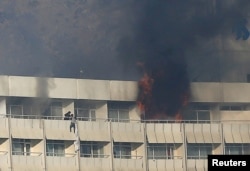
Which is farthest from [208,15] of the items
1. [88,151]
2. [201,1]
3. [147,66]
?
[88,151]

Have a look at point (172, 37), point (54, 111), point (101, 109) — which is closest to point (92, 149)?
point (101, 109)

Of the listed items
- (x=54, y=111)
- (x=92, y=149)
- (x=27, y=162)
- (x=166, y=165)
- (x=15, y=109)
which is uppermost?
(x=15, y=109)

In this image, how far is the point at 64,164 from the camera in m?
98.1

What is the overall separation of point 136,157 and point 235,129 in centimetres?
1431

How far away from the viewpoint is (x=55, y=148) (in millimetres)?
99500

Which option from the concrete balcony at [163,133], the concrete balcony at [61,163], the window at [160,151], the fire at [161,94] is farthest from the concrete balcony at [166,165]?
the concrete balcony at [61,163]

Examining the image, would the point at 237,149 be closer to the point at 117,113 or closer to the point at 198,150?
the point at 198,150

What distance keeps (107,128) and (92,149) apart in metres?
3.28

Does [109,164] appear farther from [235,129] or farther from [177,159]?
[235,129]

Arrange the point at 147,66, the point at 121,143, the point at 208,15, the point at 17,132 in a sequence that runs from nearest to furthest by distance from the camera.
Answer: the point at 17,132 → the point at 121,143 → the point at 147,66 → the point at 208,15

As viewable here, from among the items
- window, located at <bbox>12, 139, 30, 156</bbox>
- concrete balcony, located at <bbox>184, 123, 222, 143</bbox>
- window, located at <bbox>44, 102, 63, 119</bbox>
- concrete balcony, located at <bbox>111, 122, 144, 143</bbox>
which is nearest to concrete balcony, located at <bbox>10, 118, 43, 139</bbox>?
window, located at <bbox>12, 139, 30, 156</bbox>

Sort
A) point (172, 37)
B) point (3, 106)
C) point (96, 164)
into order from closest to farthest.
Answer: point (3, 106)
point (96, 164)
point (172, 37)

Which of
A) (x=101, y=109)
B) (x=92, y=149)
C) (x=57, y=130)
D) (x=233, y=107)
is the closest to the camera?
(x=57, y=130)

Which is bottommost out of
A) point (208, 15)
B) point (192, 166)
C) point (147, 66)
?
point (192, 166)
